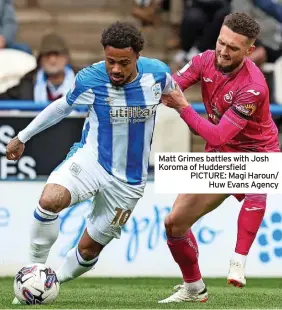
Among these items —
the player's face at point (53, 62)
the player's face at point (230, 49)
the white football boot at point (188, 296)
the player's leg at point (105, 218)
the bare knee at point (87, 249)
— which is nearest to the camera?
the player's face at point (230, 49)

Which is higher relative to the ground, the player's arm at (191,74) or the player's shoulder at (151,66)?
the player's shoulder at (151,66)

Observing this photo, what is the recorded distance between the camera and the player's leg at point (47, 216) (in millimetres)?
8359

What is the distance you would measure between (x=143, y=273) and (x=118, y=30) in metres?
3.89

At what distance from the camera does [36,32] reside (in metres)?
16.2

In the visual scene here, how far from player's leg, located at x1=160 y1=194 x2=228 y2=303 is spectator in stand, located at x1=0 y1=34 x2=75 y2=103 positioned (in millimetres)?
3911

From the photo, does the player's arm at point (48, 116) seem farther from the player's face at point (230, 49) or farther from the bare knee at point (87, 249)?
the player's face at point (230, 49)

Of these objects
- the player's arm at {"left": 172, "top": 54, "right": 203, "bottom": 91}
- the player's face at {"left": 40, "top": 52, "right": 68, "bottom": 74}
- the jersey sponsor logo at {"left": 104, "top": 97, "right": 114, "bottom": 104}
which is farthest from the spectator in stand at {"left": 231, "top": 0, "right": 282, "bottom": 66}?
the jersey sponsor logo at {"left": 104, "top": 97, "right": 114, "bottom": 104}

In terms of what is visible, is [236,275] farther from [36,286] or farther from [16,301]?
[16,301]

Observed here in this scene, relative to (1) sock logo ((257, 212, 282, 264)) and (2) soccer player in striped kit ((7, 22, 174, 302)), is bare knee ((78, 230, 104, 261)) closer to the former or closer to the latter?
(2) soccer player in striped kit ((7, 22, 174, 302))

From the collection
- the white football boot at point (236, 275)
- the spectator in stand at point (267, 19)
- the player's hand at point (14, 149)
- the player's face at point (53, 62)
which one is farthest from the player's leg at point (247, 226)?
the spectator in stand at point (267, 19)

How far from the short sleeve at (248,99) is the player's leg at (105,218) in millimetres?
1013

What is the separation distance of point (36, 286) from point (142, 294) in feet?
5.64

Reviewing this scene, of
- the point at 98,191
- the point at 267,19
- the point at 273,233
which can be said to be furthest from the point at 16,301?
the point at 267,19

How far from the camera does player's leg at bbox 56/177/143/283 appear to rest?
884 cm
